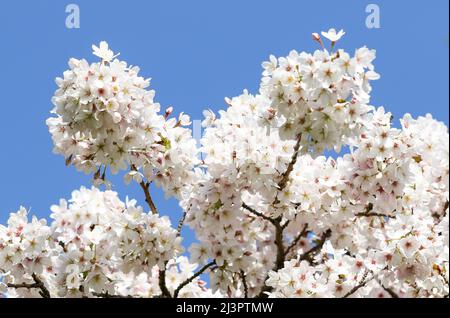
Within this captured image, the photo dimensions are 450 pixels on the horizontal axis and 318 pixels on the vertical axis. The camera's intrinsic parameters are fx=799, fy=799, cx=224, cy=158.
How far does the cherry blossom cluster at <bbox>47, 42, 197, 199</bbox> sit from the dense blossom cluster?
12 mm

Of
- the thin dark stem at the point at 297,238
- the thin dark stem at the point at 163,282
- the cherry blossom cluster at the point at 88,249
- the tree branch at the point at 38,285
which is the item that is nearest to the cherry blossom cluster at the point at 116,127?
the cherry blossom cluster at the point at 88,249

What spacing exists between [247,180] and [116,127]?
132 centimetres

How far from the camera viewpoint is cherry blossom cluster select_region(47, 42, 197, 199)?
6.69 meters

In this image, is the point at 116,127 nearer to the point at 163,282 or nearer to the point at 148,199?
the point at 148,199

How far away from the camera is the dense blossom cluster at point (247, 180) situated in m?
6.65

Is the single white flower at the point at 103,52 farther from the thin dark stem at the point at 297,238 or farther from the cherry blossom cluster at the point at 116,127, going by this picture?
the thin dark stem at the point at 297,238

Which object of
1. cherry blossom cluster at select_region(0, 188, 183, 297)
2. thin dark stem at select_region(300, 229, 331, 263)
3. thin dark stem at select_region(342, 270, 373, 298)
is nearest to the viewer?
cherry blossom cluster at select_region(0, 188, 183, 297)

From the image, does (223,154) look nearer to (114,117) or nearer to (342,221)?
(114,117)

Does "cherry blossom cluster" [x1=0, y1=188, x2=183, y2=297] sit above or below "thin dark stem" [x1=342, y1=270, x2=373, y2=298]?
above

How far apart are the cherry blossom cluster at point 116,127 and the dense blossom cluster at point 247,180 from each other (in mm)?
12

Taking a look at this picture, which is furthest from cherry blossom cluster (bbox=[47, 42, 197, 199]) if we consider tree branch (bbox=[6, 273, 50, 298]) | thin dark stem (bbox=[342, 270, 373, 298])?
thin dark stem (bbox=[342, 270, 373, 298])

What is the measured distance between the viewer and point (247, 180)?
7328 millimetres

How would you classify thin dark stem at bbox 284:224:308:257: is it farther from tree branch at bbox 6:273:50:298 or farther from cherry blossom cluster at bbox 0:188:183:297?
tree branch at bbox 6:273:50:298
